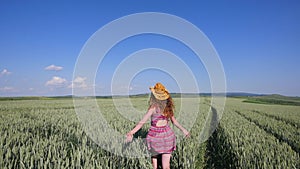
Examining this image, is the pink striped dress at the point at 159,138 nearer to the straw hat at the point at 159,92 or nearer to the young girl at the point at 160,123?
the young girl at the point at 160,123

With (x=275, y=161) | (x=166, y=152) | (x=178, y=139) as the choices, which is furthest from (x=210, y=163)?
(x=166, y=152)

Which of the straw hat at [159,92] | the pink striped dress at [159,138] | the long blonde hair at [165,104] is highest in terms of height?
the straw hat at [159,92]

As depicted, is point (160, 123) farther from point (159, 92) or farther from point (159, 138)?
point (159, 92)

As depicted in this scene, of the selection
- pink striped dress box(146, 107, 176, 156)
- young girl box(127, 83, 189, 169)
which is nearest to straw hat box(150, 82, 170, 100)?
young girl box(127, 83, 189, 169)

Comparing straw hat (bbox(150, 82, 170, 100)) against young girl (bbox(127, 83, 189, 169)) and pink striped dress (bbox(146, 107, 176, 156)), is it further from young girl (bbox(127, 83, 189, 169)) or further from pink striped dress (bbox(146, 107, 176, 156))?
pink striped dress (bbox(146, 107, 176, 156))

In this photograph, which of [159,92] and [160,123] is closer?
[159,92]

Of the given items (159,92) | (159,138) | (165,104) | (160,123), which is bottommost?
(159,138)

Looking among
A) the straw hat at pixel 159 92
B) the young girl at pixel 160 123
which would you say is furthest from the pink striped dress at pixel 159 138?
the straw hat at pixel 159 92

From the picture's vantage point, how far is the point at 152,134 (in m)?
4.33

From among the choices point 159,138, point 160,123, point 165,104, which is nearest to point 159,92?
point 165,104

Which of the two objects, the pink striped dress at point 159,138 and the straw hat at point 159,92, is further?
the pink striped dress at point 159,138

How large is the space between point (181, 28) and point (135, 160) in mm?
4752

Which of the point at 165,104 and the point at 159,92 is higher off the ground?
the point at 159,92

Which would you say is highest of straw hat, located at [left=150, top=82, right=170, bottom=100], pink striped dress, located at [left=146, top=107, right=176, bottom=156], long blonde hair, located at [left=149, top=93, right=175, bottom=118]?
straw hat, located at [left=150, top=82, right=170, bottom=100]
